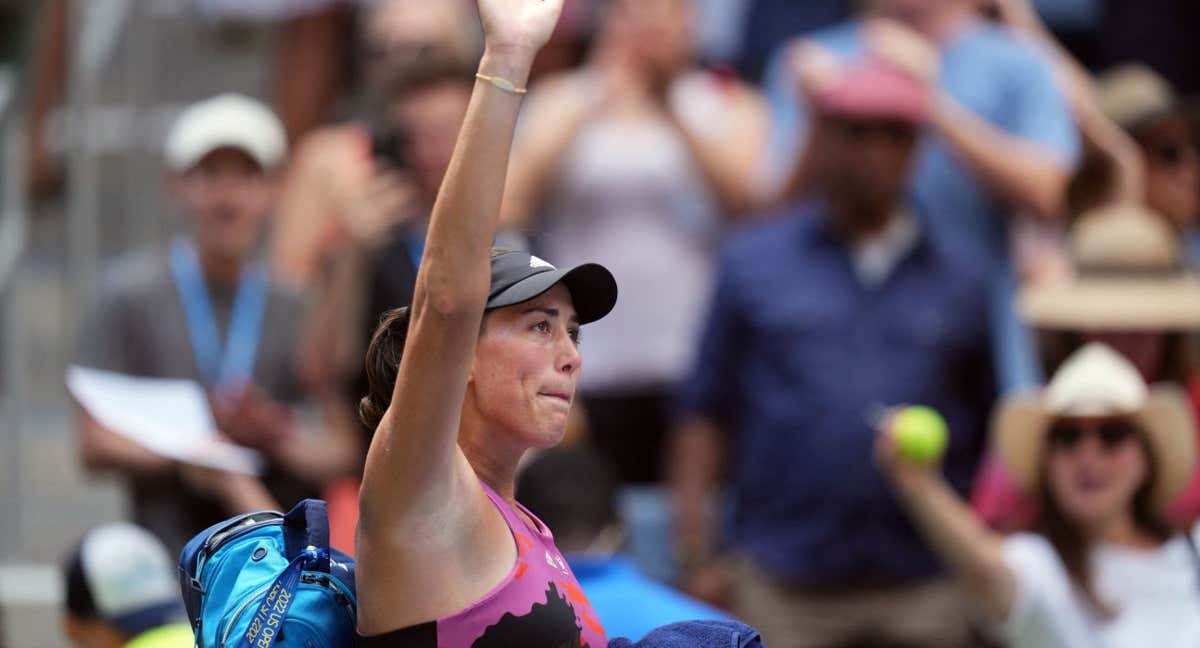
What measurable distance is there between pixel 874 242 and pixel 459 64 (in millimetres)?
1309

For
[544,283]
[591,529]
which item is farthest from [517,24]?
[591,529]

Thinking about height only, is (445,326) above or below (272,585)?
above

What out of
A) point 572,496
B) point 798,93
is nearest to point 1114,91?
point 798,93

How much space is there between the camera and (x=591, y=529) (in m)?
4.74

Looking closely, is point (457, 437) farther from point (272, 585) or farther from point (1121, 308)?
point (1121, 308)

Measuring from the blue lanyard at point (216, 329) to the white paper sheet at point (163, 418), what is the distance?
0.38 meters

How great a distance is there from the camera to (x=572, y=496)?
475 cm

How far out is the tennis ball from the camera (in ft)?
16.8

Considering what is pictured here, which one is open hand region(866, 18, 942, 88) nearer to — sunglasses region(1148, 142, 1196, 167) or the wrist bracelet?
sunglasses region(1148, 142, 1196, 167)

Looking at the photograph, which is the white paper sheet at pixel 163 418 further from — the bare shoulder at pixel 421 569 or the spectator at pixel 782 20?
the spectator at pixel 782 20

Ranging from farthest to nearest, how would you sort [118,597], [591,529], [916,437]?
[916,437] → [118,597] → [591,529]

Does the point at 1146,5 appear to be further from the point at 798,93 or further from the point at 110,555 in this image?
the point at 110,555

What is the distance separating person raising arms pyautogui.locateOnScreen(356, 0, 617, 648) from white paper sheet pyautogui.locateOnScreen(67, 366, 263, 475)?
2.51m

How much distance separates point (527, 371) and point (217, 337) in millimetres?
3342
